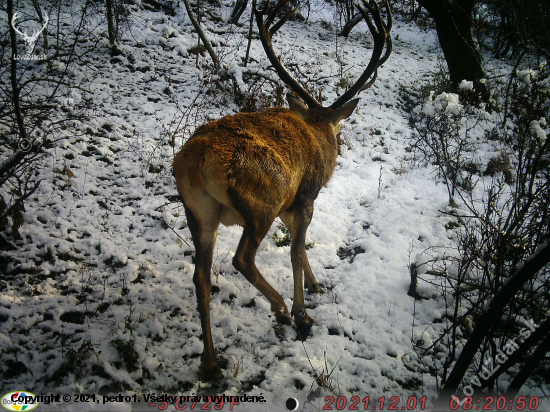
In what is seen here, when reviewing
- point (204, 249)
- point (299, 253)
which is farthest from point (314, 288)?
point (204, 249)

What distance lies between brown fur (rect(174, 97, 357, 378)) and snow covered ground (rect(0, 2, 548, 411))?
40 centimetres

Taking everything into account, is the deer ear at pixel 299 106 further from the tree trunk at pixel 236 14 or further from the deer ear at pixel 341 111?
the tree trunk at pixel 236 14

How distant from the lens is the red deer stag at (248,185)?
2.62 m

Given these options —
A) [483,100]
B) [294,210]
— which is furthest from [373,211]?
[483,100]

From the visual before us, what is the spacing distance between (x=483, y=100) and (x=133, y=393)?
10202 millimetres

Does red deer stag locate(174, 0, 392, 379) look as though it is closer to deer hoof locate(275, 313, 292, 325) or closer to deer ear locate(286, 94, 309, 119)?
deer hoof locate(275, 313, 292, 325)

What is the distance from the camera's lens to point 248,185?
2666 millimetres

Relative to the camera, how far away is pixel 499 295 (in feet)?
6.43

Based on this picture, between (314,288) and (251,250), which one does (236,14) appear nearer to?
(314,288)

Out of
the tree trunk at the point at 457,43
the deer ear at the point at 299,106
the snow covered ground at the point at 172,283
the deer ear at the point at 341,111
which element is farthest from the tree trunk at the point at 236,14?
the deer ear at the point at 341,111

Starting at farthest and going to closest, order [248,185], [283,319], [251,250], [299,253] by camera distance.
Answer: [299,253] < [283,319] < [251,250] < [248,185]

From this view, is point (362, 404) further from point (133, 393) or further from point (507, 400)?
point (133, 393)

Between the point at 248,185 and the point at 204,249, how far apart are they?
0.79 m

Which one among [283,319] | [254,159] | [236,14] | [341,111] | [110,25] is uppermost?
[236,14]
